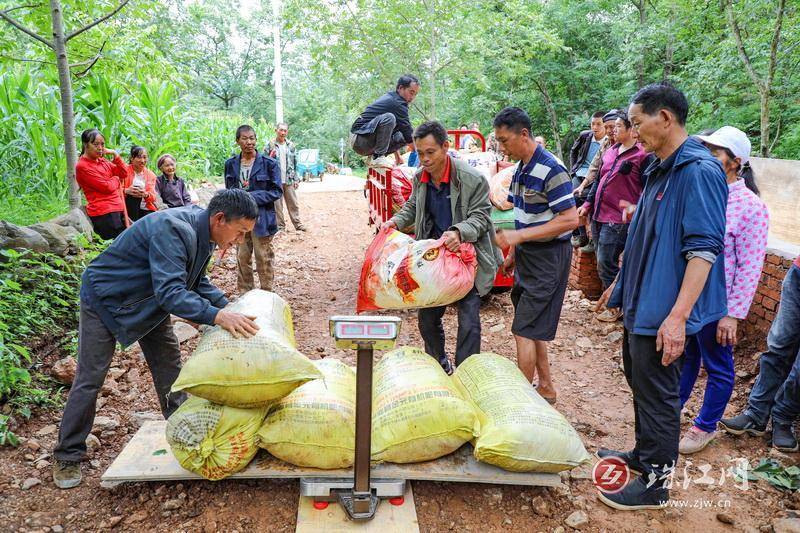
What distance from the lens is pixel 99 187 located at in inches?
193

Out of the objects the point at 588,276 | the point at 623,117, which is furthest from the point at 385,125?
the point at 588,276

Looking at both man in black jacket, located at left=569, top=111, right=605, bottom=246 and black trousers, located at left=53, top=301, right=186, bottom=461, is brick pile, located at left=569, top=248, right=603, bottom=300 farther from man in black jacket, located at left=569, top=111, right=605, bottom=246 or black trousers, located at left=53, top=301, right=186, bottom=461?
black trousers, located at left=53, top=301, right=186, bottom=461

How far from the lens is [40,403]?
3.05m

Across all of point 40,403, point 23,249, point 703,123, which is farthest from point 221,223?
point 703,123

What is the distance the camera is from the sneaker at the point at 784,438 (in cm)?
275

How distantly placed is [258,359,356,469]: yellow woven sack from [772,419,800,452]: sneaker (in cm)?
230

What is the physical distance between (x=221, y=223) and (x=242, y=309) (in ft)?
1.36

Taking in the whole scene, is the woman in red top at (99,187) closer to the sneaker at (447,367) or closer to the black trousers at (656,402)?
the sneaker at (447,367)

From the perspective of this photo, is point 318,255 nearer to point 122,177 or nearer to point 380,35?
point 122,177

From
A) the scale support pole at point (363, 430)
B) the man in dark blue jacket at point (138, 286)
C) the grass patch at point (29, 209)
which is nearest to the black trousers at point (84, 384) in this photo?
the man in dark blue jacket at point (138, 286)

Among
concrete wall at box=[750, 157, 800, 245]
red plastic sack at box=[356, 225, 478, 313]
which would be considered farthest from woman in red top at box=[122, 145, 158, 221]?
concrete wall at box=[750, 157, 800, 245]

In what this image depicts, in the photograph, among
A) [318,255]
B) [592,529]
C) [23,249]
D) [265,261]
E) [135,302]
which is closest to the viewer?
[592,529]

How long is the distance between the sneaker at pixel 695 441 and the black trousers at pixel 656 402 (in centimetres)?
61
